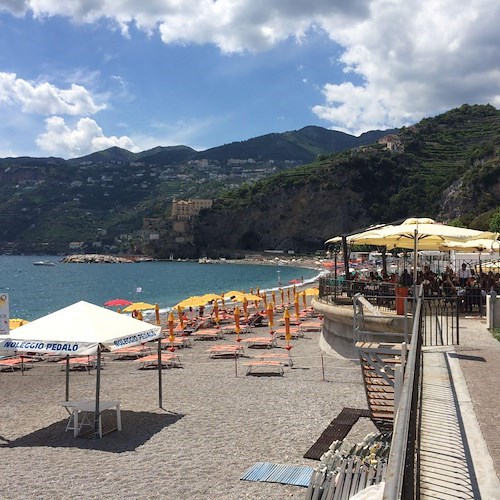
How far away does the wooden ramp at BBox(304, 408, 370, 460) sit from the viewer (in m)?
8.56

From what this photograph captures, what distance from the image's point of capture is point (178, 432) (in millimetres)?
10164

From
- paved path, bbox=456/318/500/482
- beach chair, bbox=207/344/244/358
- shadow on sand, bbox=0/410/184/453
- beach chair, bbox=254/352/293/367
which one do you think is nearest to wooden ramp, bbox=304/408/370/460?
paved path, bbox=456/318/500/482

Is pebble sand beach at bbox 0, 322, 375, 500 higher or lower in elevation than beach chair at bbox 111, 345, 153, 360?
higher

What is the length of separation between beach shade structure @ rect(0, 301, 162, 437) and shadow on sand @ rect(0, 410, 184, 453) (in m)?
0.39

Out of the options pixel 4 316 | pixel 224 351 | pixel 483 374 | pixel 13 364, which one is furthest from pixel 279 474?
pixel 13 364

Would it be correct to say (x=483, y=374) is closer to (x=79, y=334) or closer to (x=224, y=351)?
(x=79, y=334)

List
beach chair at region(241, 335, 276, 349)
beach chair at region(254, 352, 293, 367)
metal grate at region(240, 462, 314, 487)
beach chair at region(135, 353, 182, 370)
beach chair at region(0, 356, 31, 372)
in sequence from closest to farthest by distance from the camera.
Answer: metal grate at region(240, 462, 314, 487)
beach chair at region(254, 352, 293, 367)
beach chair at region(135, 353, 182, 370)
beach chair at region(0, 356, 31, 372)
beach chair at region(241, 335, 276, 349)

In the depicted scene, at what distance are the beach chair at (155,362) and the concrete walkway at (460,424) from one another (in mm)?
10328

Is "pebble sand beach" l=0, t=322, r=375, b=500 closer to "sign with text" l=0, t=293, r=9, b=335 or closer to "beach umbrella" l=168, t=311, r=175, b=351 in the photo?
"sign with text" l=0, t=293, r=9, b=335

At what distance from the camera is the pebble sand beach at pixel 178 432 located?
774 cm

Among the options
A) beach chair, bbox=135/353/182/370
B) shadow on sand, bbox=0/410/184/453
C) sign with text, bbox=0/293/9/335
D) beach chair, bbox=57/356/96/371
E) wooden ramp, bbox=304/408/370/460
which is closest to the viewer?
wooden ramp, bbox=304/408/370/460

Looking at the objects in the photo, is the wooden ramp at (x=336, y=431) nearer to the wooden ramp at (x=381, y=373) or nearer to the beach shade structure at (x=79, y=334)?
the wooden ramp at (x=381, y=373)

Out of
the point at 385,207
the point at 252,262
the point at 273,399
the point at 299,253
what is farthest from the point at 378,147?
the point at 273,399

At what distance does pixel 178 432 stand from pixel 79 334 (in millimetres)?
2659
